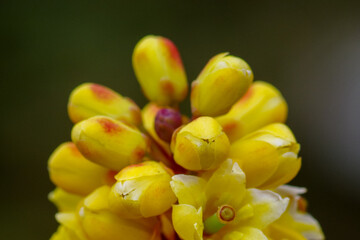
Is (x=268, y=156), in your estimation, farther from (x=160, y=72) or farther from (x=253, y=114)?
(x=160, y=72)

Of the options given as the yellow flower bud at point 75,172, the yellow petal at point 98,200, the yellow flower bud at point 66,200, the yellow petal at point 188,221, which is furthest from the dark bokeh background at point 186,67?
the yellow petal at point 188,221

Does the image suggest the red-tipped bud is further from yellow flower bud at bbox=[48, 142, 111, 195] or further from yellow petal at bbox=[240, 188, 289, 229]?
yellow petal at bbox=[240, 188, 289, 229]

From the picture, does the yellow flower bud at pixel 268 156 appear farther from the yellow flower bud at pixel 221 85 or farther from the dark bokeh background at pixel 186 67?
the dark bokeh background at pixel 186 67

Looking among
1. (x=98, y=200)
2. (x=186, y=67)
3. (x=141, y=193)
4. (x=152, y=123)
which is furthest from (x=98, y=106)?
(x=186, y=67)

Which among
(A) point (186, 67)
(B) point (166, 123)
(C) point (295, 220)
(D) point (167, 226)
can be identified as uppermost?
(B) point (166, 123)

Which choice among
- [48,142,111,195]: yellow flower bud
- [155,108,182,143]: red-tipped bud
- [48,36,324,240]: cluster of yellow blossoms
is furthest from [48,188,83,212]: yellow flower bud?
[155,108,182,143]: red-tipped bud

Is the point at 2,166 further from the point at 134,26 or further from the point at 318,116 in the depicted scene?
the point at 318,116

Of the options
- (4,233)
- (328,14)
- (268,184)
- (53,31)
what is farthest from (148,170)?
(328,14)
